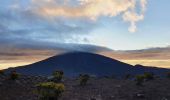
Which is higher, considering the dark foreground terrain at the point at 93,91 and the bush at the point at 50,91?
the bush at the point at 50,91

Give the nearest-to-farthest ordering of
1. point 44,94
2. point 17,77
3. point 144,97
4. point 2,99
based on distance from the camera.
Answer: point 44,94, point 2,99, point 144,97, point 17,77

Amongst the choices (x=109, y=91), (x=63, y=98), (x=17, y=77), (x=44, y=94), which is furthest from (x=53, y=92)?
(x=17, y=77)

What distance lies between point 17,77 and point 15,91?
11.8 m

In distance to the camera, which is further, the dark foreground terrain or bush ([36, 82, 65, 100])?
the dark foreground terrain

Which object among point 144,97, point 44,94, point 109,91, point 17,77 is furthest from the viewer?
point 17,77

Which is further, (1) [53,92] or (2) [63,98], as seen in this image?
(2) [63,98]

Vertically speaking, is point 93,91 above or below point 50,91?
below

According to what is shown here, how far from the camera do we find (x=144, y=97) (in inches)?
2562

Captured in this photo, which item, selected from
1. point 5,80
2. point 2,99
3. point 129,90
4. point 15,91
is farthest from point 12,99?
point 129,90

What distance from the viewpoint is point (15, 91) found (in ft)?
214

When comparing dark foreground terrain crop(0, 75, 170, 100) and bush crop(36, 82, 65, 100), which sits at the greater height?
bush crop(36, 82, 65, 100)

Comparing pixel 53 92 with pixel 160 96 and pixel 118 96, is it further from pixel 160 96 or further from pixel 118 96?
pixel 160 96

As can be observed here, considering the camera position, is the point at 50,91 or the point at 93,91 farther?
the point at 93,91

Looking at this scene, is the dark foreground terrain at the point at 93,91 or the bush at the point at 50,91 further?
the dark foreground terrain at the point at 93,91
